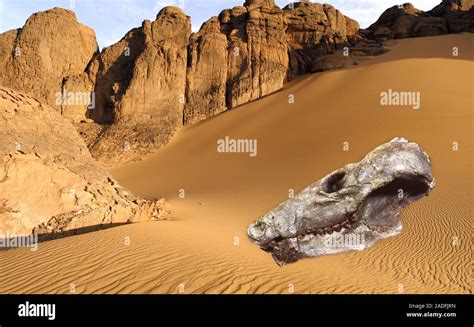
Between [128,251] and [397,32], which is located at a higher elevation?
[397,32]

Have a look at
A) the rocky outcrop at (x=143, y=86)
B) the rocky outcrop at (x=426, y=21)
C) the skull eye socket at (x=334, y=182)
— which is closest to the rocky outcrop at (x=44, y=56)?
the rocky outcrop at (x=143, y=86)

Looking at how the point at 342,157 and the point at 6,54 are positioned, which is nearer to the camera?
the point at 342,157

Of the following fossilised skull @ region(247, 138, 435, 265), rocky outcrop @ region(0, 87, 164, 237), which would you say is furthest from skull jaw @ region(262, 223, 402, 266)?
rocky outcrop @ region(0, 87, 164, 237)

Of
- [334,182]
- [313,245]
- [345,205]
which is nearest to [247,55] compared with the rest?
[334,182]

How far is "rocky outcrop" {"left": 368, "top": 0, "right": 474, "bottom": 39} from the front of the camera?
114 feet

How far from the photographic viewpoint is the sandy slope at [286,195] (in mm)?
5301

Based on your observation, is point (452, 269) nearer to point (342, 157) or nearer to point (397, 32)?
point (342, 157)

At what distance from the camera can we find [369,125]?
1952 centimetres

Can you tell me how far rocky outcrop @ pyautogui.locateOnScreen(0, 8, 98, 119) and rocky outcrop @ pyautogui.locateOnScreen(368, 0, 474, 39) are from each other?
33248mm

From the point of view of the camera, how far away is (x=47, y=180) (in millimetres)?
9000

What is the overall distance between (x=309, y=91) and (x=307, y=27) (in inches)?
417

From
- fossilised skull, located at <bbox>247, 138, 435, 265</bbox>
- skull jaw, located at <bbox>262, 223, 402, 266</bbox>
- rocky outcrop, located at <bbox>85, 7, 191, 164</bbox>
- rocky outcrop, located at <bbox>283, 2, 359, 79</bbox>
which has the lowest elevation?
skull jaw, located at <bbox>262, 223, 402, 266</bbox>

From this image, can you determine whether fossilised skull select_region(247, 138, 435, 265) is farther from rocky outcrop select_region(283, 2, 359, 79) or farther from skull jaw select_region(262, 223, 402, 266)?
rocky outcrop select_region(283, 2, 359, 79)

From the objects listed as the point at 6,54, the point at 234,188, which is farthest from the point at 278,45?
the point at 6,54
